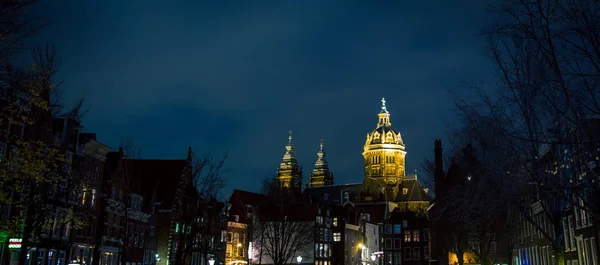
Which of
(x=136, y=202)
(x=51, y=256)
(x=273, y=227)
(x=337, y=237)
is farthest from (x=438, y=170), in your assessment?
(x=51, y=256)

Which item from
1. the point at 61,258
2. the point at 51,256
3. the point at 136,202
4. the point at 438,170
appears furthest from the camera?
the point at 438,170

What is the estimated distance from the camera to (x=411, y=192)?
168 metres

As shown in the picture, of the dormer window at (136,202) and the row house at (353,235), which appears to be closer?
the dormer window at (136,202)

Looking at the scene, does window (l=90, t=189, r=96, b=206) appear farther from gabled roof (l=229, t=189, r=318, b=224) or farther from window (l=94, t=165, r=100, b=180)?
gabled roof (l=229, t=189, r=318, b=224)

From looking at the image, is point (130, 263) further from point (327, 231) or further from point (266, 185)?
point (266, 185)

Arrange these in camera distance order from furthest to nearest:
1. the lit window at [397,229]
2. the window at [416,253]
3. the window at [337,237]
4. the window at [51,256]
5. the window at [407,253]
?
the lit window at [397,229]
the window at [407,253]
the window at [416,253]
the window at [337,237]
the window at [51,256]

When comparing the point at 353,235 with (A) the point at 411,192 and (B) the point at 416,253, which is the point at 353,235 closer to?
(B) the point at 416,253

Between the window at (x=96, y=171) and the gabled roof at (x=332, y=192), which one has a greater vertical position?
the gabled roof at (x=332, y=192)

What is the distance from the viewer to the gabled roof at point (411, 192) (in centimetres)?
16638

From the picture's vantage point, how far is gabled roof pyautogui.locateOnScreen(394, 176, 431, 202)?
166 m

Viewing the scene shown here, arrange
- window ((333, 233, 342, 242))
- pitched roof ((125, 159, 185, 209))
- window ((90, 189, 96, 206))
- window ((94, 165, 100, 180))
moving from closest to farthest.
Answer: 1. window ((90, 189, 96, 206))
2. window ((94, 165, 100, 180))
3. pitched roof ((125, 159, 185, 209))
4. window ((333, 233, 342, 242))

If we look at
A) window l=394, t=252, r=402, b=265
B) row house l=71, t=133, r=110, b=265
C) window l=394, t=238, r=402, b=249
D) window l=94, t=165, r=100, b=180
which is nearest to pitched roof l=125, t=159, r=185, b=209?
window l=94, t=165, r=100, b=180

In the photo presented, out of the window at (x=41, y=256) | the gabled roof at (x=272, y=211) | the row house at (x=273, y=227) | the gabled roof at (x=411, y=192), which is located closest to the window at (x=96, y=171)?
the window at (x=41, y=256)

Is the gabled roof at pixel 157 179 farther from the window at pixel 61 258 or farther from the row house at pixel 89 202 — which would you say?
the window at pixel 61 258
